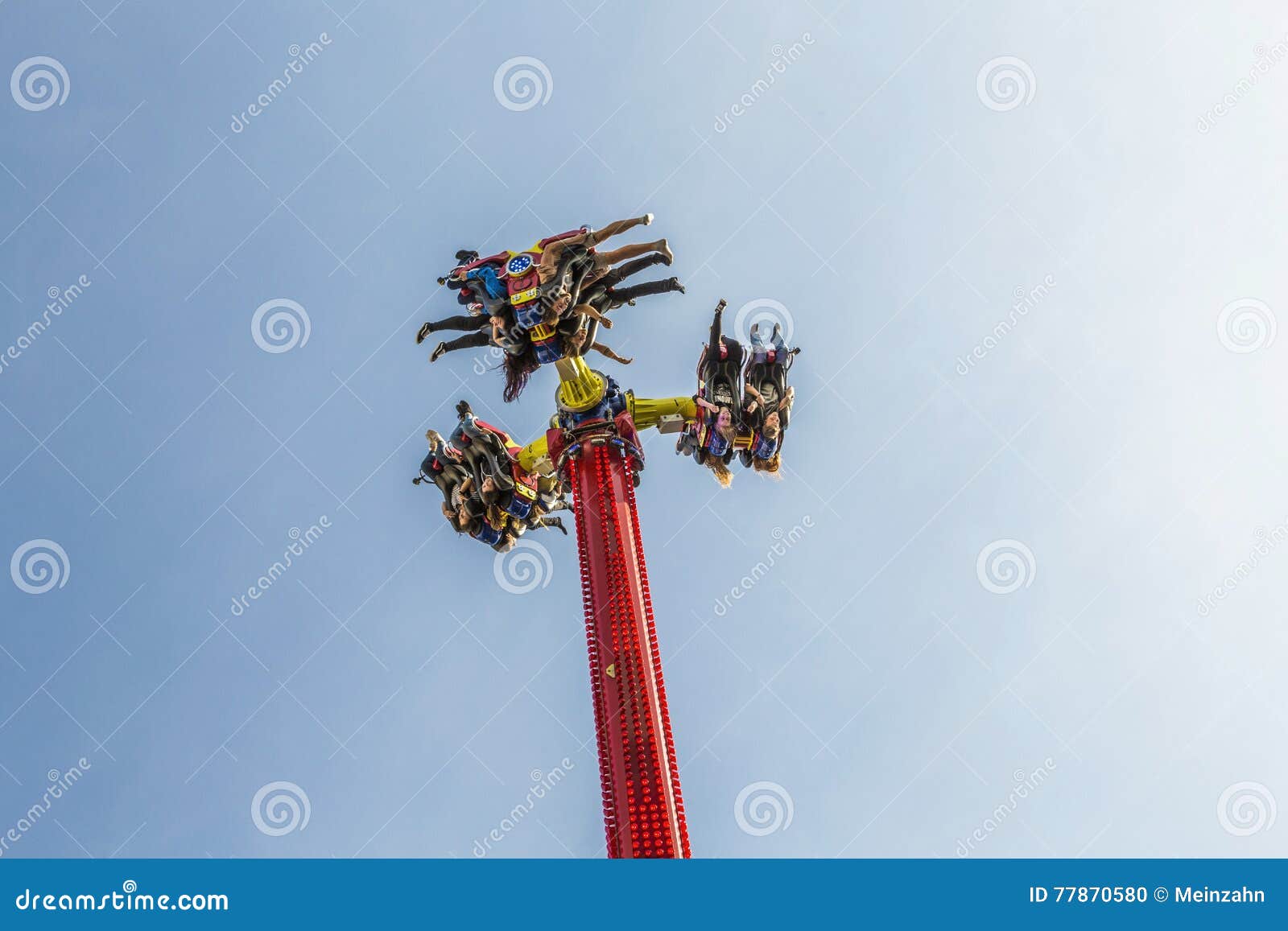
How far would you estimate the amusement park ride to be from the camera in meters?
13.8

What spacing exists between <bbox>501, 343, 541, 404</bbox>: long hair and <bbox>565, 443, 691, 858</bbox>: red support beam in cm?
144

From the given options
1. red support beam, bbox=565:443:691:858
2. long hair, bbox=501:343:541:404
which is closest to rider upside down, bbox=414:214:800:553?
long hair, bbox=501:343:541:404

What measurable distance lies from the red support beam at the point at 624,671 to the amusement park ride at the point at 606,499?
0.01 metres

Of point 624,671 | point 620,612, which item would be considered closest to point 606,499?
point 620,612

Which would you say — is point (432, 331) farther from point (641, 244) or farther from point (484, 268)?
point (641, 244)

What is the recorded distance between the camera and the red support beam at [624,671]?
44.5 feet

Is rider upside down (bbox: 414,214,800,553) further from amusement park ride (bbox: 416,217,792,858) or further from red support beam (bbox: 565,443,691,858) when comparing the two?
red support beam (bbox: 565,443,691,858)

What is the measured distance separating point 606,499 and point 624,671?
9.11 ft

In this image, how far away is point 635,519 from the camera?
16188 millimetres

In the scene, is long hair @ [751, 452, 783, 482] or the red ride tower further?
long hair @ [751, 452, 783, 482]

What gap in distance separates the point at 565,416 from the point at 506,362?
1174 millimetres
